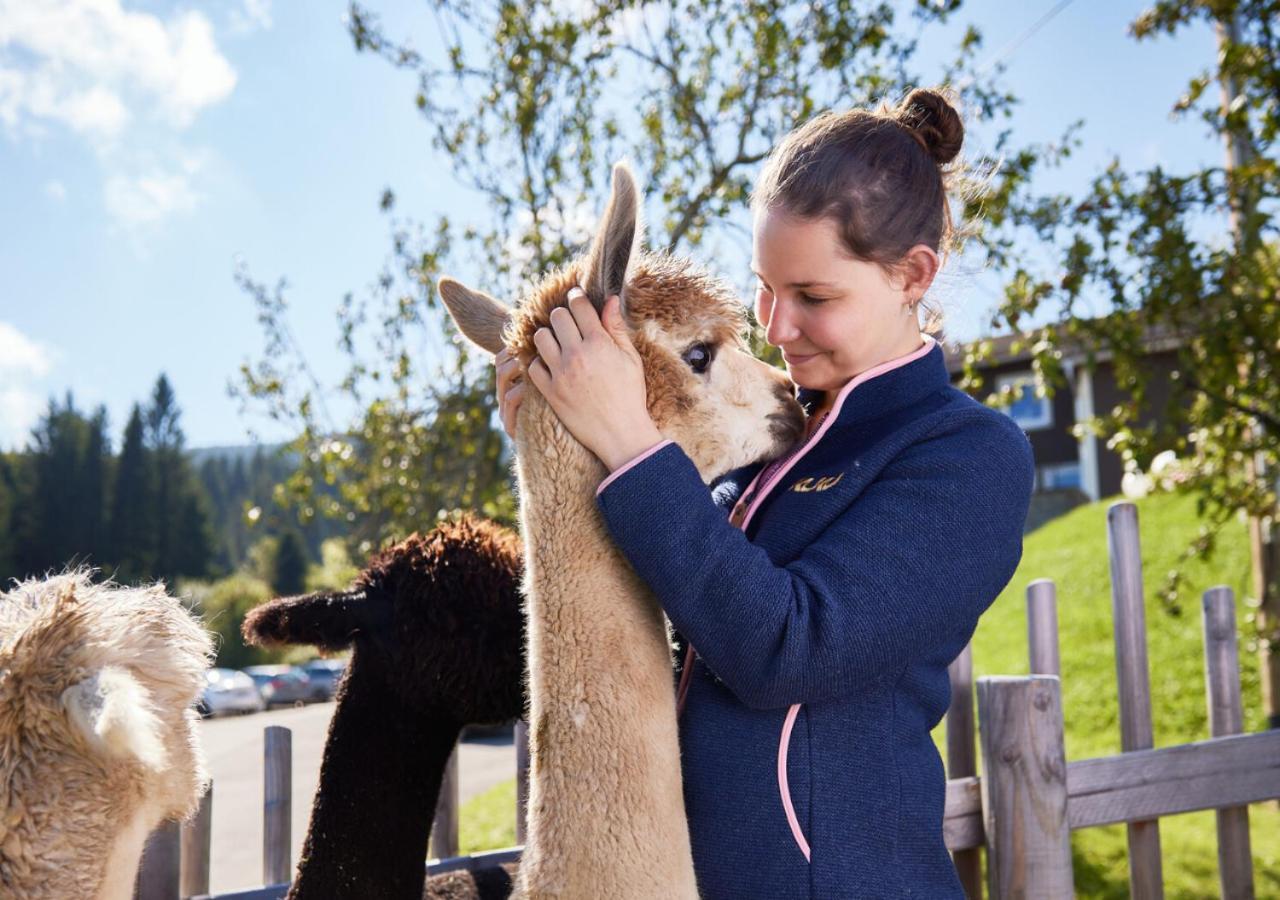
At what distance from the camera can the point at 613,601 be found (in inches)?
58.3

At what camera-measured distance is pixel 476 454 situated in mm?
5727

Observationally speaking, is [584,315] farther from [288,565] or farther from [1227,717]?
[288,565]

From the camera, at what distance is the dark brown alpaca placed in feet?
7.08

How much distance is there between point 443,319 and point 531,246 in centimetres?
72

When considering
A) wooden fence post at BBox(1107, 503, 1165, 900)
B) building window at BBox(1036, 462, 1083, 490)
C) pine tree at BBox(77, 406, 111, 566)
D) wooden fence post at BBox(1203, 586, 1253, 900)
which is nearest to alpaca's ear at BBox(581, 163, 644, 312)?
wooden fence post at BBox(1107, 503, 1165, 900)

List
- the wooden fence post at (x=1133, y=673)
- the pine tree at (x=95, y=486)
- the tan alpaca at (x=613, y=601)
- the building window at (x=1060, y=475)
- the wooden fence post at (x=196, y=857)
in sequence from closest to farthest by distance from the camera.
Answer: the tan alpaca at (x=613, y=601)
the wooden fence post at (x=196, y=857)
the wooden fence post at (x=1133, y=673)
the building window at (x=1060, y=475)
the pine tree at (x=95, y=486)

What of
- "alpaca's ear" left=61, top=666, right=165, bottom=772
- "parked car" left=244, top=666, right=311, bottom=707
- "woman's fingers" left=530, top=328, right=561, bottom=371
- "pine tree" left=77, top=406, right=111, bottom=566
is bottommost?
"parked car" left=244, top=666, right=311, bottom=707

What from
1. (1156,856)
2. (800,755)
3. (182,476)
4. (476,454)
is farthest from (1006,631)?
(182,476)

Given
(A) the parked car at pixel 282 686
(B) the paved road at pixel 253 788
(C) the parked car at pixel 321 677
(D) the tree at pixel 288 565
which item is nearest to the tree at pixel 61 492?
(D) the tree at pixel 288 565

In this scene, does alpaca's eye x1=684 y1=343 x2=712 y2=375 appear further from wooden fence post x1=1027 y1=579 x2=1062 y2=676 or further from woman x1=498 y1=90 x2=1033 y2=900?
wooden fence post x1=1027 y1=579 x2=1062 y2=676

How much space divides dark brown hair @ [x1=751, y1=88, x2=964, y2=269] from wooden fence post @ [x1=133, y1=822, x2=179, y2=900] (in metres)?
1.77

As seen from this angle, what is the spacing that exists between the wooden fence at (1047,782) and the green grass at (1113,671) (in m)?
2.80

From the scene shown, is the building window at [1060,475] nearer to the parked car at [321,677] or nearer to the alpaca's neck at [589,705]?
the parked car at [321,677]

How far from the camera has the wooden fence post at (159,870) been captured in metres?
2.22
